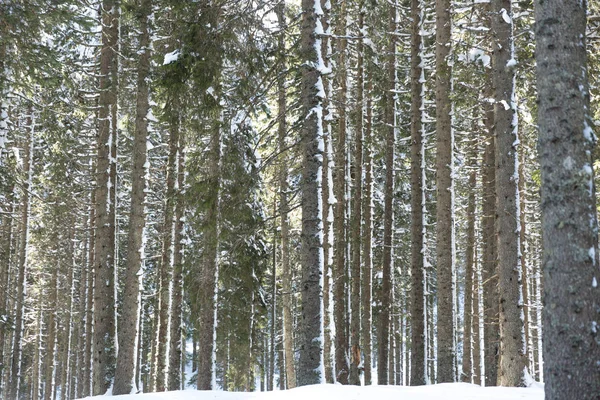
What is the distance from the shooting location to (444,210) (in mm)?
11586

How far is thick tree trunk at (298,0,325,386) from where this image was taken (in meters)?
8.56

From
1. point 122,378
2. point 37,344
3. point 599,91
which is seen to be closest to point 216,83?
point 122,378

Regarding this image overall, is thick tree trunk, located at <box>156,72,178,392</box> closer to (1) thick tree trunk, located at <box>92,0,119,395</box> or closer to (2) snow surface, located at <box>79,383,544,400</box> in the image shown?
(1) thick tree trunk, located at <box>92,0,119,395</box>

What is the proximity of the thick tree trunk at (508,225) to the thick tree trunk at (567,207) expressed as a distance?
4407 mm

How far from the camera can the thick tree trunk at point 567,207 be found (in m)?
4.09

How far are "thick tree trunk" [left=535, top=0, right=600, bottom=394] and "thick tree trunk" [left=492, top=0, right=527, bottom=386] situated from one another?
14.5 feet

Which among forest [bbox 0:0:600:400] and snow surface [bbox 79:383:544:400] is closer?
forest [bbox 0:0:600:400]

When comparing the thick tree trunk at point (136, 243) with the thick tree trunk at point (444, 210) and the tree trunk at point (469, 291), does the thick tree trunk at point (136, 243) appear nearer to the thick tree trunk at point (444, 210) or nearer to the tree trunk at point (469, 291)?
the thick tree trunk at point (444, 210)

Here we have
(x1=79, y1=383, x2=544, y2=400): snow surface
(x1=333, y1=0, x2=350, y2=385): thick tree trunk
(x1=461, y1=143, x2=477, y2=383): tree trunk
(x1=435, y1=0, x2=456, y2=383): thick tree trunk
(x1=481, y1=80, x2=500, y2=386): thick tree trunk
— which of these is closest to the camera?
(x1=79, y1=383, x2=544, y2=400): snow surface

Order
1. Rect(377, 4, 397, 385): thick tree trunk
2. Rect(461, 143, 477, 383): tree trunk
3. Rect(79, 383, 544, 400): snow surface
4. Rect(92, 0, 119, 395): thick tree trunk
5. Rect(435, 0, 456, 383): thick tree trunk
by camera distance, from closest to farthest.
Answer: Rect(79, 383, 544, 400): snow surface, Rect(435, 0, 456, 383): thick tree trunk, Rect(92, 0, 119, 395): thick tree trunk, Rect(377, 4, 397, 385): thick tree trunk, Rect(461, 143, 477, 383): tree trunk

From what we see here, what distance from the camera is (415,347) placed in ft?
41.8

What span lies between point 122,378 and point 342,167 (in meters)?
8.44

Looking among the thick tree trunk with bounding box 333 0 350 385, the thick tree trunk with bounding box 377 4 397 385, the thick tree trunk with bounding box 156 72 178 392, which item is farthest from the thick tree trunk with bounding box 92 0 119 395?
the thick tree trunk with bounding box 377 4 397 385

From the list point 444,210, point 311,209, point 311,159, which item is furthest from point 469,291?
point 311,159
